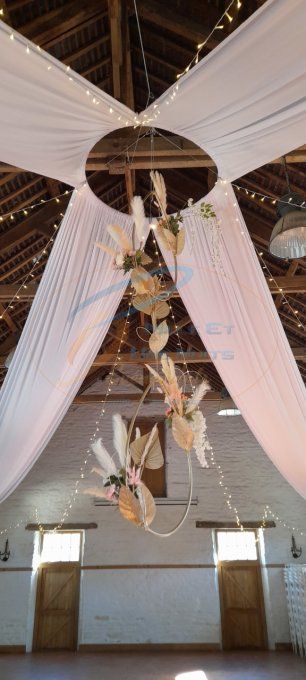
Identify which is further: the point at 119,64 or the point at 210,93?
the point at 119,64

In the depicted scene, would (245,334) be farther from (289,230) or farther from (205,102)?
(205,102)

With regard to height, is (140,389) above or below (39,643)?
above

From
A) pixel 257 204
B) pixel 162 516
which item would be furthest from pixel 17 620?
pixel 257 204

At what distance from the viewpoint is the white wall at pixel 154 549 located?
27.6ft

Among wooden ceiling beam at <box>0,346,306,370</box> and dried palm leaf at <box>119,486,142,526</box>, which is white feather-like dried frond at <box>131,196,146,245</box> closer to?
dried palm leaf at <box>119,486,142,526</box>

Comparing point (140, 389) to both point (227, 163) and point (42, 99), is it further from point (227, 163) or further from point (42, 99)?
point (42, 99)

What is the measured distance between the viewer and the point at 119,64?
3.75 metres

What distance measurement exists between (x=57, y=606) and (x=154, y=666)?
2.23 m

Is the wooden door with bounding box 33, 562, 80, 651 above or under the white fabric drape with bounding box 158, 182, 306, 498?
under

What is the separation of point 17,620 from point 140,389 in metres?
4.51

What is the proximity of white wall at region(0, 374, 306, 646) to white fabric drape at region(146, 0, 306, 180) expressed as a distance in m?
7.43

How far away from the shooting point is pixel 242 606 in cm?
857

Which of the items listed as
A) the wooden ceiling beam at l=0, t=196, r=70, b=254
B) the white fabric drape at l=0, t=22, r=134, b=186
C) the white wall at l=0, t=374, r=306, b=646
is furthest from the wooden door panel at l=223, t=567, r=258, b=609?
the white fabric drape at l=0, t=22, r=134, b=186

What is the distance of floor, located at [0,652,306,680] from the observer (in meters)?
6.45
